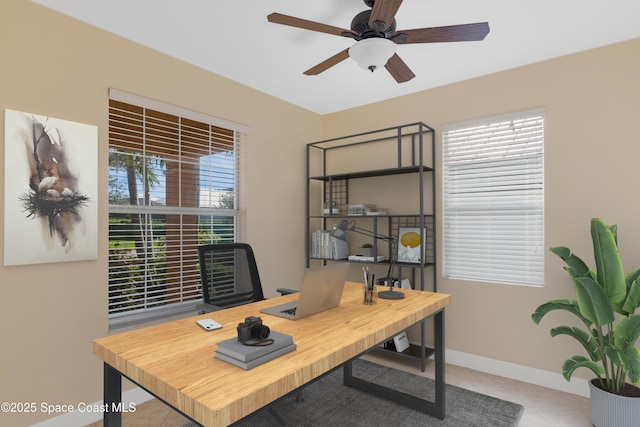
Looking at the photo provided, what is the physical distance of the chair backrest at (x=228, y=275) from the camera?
2340 mm

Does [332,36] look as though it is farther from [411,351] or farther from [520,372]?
[520,372]

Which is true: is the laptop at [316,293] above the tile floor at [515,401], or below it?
above

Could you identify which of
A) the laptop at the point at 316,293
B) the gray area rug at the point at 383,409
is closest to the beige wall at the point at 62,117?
the gray area rug at the point at 383,409

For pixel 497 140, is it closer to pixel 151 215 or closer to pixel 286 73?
pixel 286 73

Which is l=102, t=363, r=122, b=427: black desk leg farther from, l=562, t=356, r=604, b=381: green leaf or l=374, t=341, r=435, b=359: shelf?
l=562, t=356, r=604, b=381: green leaf

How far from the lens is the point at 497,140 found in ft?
10.1

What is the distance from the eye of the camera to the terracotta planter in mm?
2068

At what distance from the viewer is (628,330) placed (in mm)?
2033

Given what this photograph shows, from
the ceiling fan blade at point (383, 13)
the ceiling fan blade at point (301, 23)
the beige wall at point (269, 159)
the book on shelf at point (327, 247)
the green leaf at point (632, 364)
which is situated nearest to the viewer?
the ceiling fan blade at point (383, 13)

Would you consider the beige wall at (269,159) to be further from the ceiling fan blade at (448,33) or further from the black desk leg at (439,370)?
the ceiling fan blade at (448,33)

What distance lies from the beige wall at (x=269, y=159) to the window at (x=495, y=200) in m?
0.10

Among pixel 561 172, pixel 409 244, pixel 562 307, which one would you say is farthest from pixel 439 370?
pixel 561 172

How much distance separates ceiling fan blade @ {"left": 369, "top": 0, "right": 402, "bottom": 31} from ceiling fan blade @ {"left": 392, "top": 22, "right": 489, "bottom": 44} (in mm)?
123

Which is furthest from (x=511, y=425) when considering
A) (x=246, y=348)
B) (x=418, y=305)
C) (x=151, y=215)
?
(x=151, y=215)
